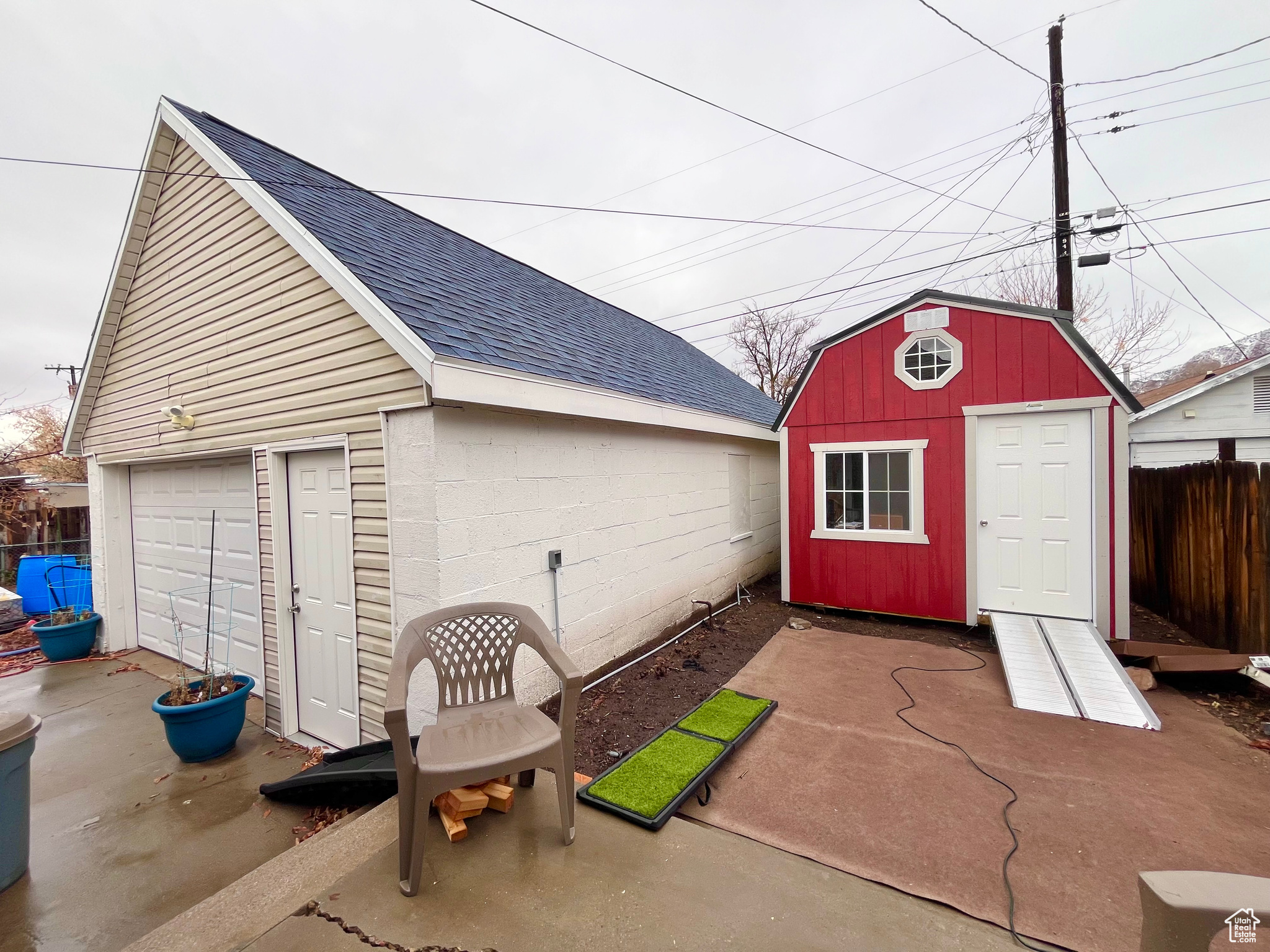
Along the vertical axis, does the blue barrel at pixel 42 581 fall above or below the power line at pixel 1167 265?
below

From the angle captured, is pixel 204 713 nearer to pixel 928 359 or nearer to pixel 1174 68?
pixel 928 359

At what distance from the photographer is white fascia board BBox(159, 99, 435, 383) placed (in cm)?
290

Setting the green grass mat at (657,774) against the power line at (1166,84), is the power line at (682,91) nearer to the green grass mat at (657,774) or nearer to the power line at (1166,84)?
the power line at (1166,84)

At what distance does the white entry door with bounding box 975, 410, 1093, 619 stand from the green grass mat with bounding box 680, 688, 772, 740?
135 inches

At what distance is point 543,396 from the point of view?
362 cm

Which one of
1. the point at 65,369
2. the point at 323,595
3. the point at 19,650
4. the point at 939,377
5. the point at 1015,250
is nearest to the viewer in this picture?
the point at 323,595

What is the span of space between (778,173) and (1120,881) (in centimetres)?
1042

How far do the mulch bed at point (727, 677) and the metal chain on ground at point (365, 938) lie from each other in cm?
132

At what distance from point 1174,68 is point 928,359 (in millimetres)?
5857

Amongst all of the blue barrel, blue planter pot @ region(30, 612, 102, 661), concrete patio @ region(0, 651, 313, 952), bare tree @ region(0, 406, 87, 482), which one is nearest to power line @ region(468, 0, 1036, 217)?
concrete patio @ region(0, 651, 313, 952)

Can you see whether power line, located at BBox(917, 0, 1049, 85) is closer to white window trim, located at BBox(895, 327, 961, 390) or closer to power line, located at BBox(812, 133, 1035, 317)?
power line, located at BBox(812, 133, 1035, 317)

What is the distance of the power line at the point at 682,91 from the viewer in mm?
4008

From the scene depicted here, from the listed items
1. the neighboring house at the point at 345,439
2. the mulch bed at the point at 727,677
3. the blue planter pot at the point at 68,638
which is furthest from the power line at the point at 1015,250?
the blue planter pot at the point at 68,638

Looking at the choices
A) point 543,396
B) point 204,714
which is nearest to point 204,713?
point 204,714
